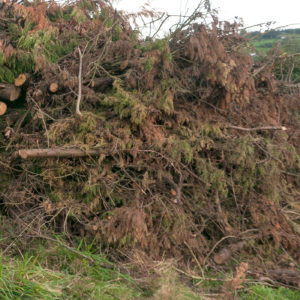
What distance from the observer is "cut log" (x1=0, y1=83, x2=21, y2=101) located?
13.2 feet

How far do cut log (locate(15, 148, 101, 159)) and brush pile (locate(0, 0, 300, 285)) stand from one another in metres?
0.01

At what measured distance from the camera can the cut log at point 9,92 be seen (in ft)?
13.2

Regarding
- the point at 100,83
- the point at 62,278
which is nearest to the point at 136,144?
the point at 100,83

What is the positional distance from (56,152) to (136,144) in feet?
2.95

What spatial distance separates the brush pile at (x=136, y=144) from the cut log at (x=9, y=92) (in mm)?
12

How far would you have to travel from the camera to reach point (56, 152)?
368 centimetres

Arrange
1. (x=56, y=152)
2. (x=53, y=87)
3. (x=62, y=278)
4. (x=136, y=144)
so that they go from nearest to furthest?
(x=62, y=278) < (x=56, y=152) < (x=136, y=144) < (x=53, y=87)

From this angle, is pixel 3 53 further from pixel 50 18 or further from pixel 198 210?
pixel 198 210

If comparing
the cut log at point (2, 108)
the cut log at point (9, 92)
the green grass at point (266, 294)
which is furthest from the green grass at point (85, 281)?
the cut log at point (9, 92)

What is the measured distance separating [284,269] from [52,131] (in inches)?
117

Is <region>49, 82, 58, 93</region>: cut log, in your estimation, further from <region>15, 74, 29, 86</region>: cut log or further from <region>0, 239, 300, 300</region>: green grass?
<region>0, 239, 300, 300</region>: green grass

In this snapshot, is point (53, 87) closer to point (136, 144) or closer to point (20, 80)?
point (20, 80)

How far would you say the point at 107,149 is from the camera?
12.4ft

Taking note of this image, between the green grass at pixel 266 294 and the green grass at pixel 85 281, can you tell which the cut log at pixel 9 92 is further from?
the green grass at pixel 266 294
